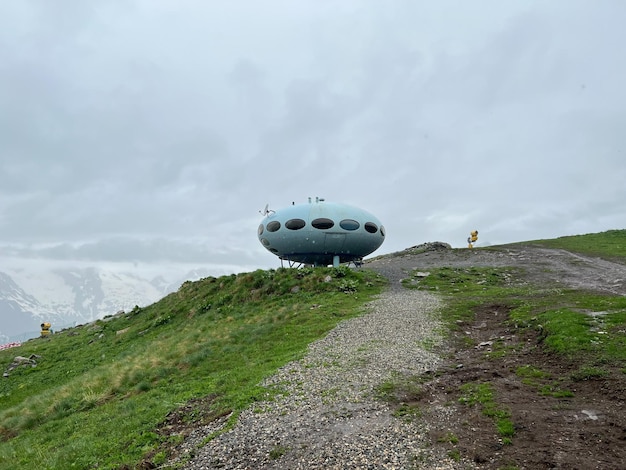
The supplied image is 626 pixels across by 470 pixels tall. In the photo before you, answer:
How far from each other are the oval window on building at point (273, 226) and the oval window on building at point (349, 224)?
23.6 feet

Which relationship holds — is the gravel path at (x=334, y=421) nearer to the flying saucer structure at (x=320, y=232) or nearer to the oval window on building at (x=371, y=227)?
the flying saucer structure at (x=320, y=232)

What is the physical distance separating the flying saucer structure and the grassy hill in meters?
9.18

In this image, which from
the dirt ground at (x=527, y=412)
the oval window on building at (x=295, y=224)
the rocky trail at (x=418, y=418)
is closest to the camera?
the dirt ground at (x=527, y=412)

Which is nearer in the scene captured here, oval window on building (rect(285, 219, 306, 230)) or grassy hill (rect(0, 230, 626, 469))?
grassy hill (rect(0, 230, 626, 469))

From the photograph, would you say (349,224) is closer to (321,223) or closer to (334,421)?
(321,223)

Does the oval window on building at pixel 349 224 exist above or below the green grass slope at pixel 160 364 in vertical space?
above

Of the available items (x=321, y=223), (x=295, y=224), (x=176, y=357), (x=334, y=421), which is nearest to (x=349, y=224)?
(x=321, y=223)

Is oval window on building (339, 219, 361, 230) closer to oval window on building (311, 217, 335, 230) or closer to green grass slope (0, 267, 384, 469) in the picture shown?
oval window on building (311, 217, 335, 230)

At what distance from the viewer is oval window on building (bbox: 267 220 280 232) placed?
Result: 4856 cm

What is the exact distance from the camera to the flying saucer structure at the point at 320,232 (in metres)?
47.1

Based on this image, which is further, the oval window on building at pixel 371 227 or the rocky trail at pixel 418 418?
the oval window on building at pixel 371 227

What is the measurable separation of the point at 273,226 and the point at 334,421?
126 feet

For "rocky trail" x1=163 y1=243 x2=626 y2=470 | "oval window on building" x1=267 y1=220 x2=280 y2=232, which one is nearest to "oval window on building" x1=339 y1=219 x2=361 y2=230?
"oval window on building" x1=267 y1=220 x2=280 y2=232

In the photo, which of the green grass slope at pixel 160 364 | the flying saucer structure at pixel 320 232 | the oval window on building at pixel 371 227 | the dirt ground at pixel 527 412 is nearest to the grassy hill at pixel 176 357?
the green grass slope at pixel 160 364
